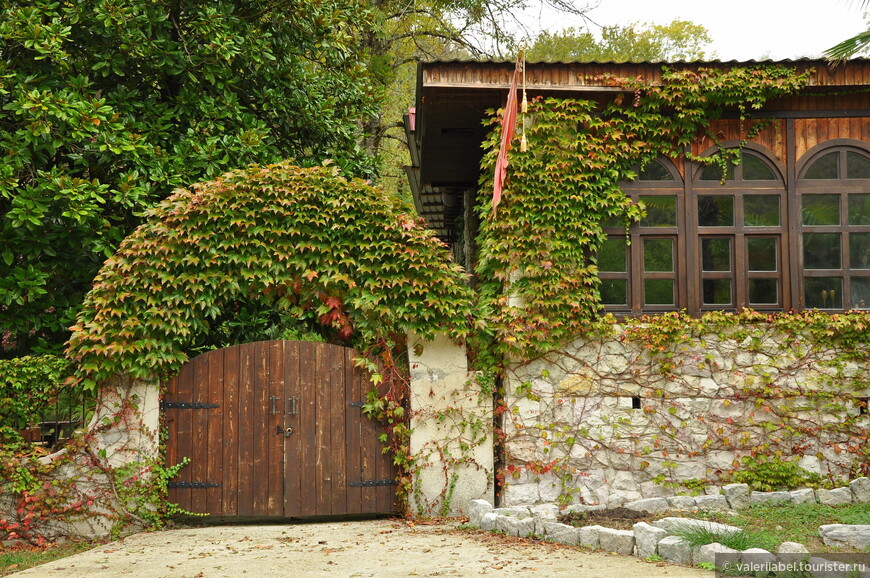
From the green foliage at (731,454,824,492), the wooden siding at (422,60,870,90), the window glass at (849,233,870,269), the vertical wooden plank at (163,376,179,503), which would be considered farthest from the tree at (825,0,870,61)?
the vertical wooden plank at (163,376,179,503)

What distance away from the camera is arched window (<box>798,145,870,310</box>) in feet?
27.6

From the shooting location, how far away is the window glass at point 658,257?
844cm

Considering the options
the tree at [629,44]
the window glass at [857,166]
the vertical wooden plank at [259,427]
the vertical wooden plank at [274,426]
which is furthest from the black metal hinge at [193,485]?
the tree at [629,44]

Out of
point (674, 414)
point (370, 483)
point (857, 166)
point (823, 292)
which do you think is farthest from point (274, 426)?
point (857, 166)

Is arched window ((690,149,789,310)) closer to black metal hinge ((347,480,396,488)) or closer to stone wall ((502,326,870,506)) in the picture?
stone wall ((502,326,870,506))

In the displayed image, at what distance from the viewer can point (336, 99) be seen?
1170cm

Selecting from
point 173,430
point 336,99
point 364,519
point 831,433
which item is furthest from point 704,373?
point 336,99

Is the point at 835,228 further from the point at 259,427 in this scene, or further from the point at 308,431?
the point at 259,427

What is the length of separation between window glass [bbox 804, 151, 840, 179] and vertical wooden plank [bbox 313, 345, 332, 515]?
5.59 m

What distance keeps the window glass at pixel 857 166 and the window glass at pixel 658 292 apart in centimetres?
232

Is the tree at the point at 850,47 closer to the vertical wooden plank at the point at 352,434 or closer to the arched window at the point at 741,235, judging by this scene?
the arched window at the point at 741,235

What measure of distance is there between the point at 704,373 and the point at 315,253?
423cm

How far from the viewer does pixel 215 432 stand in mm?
7926

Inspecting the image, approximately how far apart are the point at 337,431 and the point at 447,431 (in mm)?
1131
